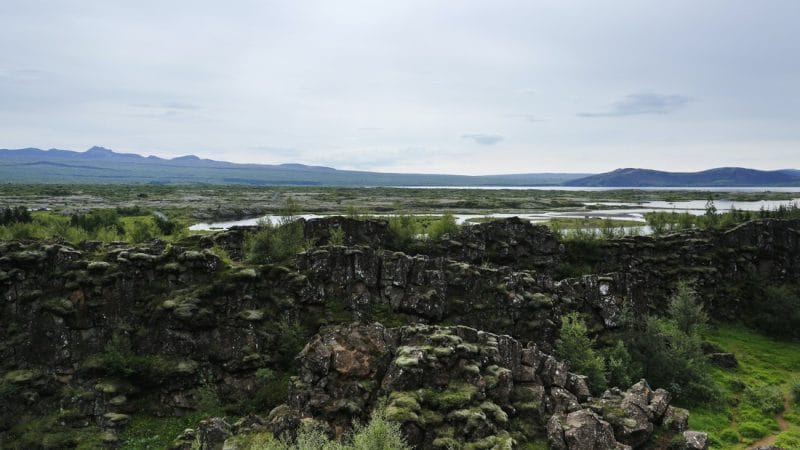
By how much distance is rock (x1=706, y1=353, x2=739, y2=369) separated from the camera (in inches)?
2036

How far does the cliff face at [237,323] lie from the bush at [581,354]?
115 inches

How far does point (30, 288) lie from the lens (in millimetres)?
40719

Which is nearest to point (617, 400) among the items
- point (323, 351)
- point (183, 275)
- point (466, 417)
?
point (466, 417)

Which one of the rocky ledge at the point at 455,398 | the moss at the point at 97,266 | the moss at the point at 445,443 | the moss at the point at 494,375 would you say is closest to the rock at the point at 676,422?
the rocky ledge at the point at 455,398

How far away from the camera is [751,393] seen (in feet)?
147

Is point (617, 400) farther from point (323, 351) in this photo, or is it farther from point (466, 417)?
point (323, 351)

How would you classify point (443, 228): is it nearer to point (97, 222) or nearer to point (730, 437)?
point (730, 437)

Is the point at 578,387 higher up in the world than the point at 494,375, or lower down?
lower down

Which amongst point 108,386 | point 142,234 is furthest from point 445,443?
point 142,234

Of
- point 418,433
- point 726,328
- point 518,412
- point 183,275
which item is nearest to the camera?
point 418,433

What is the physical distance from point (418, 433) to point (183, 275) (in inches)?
1104

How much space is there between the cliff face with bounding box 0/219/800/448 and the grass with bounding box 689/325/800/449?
10.9 meters

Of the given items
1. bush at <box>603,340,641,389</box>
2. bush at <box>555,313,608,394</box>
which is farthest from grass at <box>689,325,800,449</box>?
bush at <box>555,313,608,394</box>

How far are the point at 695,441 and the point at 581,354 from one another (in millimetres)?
12168
